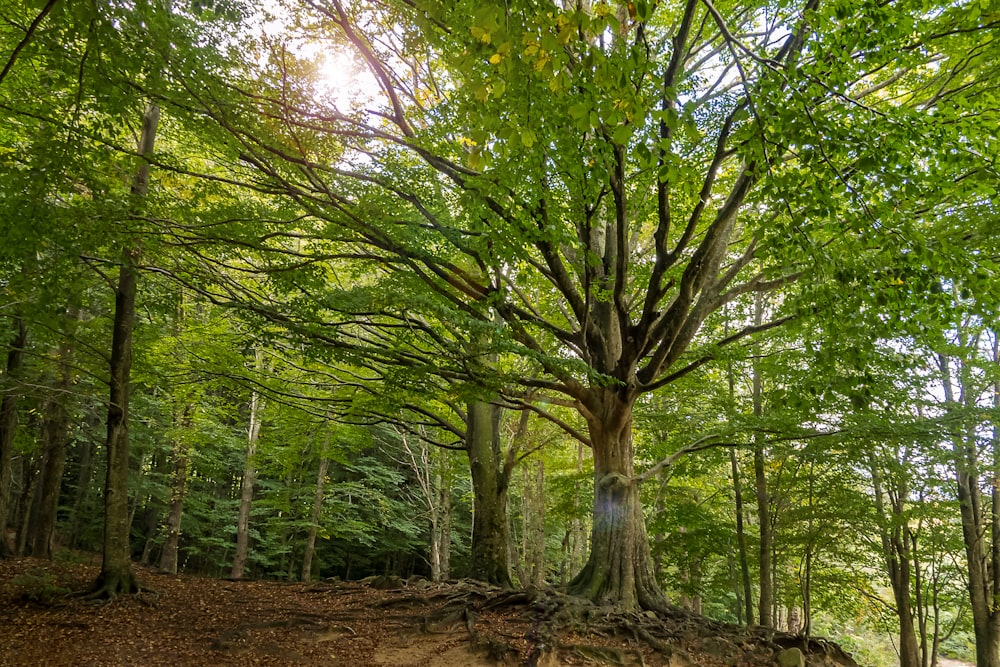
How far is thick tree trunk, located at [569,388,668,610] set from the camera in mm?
7723

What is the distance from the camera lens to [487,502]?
32.9 feet

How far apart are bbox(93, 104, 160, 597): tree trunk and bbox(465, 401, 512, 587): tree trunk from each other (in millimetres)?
5402

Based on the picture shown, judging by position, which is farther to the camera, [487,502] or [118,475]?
[487,502]

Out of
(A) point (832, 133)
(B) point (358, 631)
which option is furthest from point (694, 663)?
(A) point (832, 133)

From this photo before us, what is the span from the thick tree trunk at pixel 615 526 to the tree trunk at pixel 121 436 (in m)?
6.43

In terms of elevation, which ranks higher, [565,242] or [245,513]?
[565,242]

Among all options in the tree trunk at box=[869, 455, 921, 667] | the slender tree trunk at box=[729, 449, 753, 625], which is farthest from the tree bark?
the tree trunk at box=[869, 455, 921, 667]

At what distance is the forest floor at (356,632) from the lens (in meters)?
5.64

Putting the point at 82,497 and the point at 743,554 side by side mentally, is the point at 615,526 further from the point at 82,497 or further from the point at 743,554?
the point at 82,497

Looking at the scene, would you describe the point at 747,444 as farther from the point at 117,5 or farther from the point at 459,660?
the point at 117,5

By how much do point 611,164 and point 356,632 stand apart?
639 cm

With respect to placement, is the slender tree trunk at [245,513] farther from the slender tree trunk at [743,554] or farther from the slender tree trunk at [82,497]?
the slender tree trunk at [743,554]

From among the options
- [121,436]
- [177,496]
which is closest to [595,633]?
[121,436]

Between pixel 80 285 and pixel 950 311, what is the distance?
1048 cm
